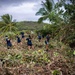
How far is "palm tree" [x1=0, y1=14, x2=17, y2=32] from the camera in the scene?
46.9m

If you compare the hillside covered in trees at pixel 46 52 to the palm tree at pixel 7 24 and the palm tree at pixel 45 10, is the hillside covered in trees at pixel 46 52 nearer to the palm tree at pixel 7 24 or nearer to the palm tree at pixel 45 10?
the palm tree at pixel 45 10

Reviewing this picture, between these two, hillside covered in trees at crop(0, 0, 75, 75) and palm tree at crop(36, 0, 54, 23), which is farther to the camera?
palm tree at crop(36, 0, 54, 23)

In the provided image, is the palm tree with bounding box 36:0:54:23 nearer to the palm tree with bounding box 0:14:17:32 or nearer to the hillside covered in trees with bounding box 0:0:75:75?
the hillside covered in trees with bounding box 0:0:75:75

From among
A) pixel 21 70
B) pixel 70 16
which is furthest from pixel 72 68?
pixel 70 16

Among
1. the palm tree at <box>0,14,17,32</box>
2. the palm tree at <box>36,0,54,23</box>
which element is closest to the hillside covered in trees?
the palm tree at <box>36,0,54,23</box>

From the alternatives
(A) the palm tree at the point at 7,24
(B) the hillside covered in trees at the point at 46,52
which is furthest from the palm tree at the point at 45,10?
(A) the palm tree at the point at 7,24

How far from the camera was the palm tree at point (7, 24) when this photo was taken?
46878 mm

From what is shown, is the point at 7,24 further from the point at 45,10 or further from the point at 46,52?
the point at 46,52

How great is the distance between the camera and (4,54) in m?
17.0

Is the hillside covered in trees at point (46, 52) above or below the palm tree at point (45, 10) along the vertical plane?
below

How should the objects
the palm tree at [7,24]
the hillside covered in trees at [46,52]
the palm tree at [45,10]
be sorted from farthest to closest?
the palm tree at [7,24] < the palm tree at [45,10] < the hillside covered in trees at [46,52]

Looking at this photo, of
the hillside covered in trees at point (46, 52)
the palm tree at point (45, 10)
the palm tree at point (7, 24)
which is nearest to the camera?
the hillside covered in trees at point (46, 52)

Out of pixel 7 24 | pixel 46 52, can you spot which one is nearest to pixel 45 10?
pixel 7 24

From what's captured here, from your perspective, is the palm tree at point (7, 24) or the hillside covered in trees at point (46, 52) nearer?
the hillside covered in trees at point (46, 52)
